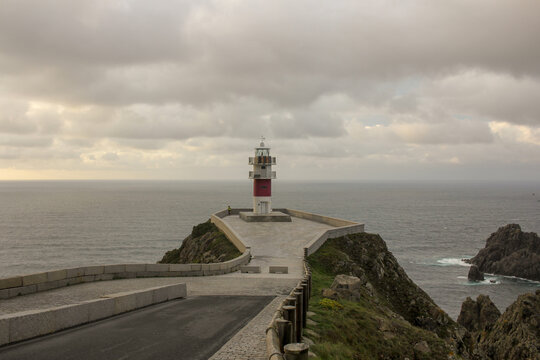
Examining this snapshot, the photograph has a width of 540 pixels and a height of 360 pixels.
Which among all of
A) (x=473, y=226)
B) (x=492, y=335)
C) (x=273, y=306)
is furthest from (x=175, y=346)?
(x=473, y=226)

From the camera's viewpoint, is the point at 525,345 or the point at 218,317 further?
the point at 525,345

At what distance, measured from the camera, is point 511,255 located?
2687 inches

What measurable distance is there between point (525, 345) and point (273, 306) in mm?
24728

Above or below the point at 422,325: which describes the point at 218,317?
above

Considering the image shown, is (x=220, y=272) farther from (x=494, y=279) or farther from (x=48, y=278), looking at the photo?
(x=494, y=279)

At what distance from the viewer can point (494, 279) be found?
207ft

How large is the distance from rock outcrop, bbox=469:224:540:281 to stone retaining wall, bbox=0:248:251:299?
54.1 metres

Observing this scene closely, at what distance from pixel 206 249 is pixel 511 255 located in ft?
168

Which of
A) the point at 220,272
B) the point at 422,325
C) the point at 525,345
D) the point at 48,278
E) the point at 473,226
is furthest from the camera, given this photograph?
the point at 473,226

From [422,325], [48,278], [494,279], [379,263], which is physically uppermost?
[48,278]

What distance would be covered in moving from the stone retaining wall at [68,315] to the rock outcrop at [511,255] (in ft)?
212

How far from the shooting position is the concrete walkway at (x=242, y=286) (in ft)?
38.2

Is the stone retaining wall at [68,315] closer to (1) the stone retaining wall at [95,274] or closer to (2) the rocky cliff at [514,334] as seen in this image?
(1) the stone retaining wall at [95,274]

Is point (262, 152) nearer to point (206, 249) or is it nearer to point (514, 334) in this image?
point (206, 249)
